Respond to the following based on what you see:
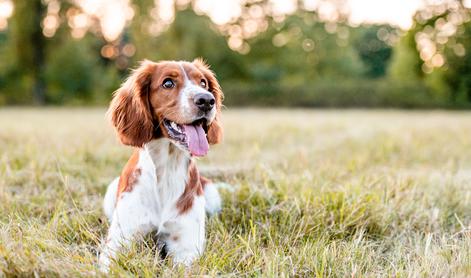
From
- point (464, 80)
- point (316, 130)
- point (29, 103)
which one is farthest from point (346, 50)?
point (316, 130)

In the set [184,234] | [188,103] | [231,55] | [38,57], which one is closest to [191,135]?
[188,103]

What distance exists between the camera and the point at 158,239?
9.40 ft

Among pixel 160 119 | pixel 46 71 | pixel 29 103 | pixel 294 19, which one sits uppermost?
pixel 294 19

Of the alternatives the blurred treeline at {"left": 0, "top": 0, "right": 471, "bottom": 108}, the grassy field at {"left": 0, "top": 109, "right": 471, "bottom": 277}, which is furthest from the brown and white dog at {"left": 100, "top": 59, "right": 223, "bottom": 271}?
the blurred treeline at {"left": 0, "top": 0, "right": 471, "bottom": 108}

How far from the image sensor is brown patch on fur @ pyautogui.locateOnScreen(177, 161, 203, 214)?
2.88 m

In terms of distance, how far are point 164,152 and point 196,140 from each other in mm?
270

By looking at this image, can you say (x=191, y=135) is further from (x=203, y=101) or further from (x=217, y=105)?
(x=217, y=105)

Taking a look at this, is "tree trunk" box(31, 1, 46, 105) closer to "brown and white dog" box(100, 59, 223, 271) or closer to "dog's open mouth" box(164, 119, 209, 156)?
"brown and white dog" box(100, 59, 223, 271)

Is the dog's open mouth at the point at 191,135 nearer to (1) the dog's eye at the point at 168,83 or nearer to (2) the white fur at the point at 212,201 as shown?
(1) the dog's eye at the point at 168,83

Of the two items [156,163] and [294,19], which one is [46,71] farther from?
[156,163]

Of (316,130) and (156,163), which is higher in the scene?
(156,163)

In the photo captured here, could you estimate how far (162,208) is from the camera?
9.39 feet

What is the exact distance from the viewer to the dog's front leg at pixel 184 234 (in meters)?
2.76

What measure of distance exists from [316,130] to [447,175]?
5.69 m
